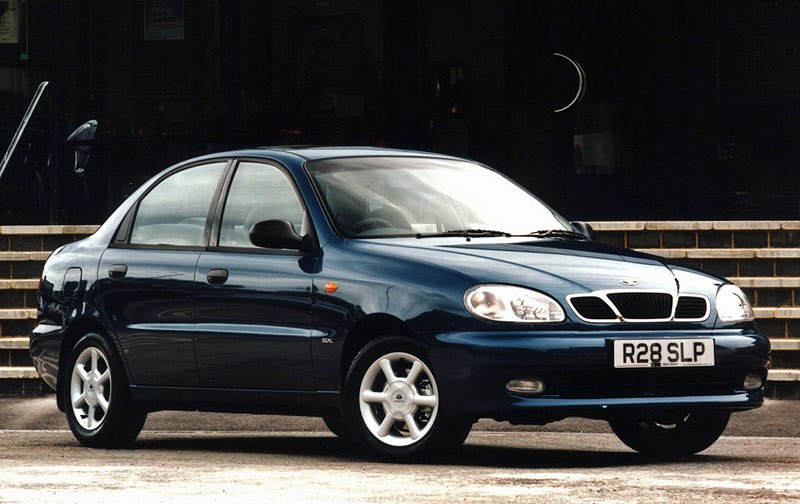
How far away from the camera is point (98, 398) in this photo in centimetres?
1012

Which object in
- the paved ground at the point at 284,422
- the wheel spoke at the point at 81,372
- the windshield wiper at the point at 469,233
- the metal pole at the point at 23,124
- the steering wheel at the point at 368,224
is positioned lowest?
the paved ground at the point at 284,422

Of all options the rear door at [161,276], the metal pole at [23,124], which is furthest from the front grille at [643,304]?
the metal pole at [23,124]

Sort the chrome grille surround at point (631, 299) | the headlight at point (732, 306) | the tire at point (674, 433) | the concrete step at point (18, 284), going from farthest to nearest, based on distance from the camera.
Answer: the concrete step at point (18, 284)
the tire at point (674, 433)
the headlight at point (732, 306)
the chrome grille surround at point (631, 299)

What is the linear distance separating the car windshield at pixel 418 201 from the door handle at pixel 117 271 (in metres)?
1.24

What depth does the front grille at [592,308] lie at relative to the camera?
8328 mm

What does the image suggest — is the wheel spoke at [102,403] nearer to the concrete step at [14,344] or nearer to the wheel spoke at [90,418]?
the wheel spoke at [90,418]

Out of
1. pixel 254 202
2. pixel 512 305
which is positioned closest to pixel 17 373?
pixel 254 202

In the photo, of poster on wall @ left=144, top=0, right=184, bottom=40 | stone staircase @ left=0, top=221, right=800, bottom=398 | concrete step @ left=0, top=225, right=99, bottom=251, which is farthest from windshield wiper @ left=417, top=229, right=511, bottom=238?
poster on wall @ left=144, top=0, right=184, bottom=40

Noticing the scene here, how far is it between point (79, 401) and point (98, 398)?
151 mm

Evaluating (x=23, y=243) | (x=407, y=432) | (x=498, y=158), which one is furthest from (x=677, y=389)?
(x=498, y=158)

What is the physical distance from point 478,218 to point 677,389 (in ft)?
4.67

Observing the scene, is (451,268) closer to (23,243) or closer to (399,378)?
(399,378)

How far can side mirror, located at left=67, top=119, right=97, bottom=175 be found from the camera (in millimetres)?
19844

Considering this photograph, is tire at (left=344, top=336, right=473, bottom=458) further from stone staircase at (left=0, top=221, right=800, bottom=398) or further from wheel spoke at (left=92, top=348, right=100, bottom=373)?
stone staircase at (left=0, top=221, right=800, bottom=398)
